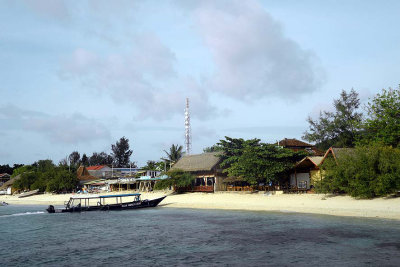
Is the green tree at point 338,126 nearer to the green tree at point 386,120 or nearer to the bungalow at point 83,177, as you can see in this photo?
the green tree at point 386,120

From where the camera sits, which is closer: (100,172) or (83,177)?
(83,177)

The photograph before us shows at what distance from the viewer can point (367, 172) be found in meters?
30.2

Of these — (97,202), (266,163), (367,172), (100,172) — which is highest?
(100,172)

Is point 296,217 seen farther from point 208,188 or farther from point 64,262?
point 208,188

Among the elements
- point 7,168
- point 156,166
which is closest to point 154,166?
point 156,166

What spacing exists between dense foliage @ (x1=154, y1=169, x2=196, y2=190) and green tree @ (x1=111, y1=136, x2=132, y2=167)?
56.0 metres

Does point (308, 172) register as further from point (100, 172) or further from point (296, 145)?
point (100, 172)

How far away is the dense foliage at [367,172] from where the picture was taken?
29.1 metres

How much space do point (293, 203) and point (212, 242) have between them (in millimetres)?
17067

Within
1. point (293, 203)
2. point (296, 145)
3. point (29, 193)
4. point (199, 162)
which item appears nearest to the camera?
point (293, 203)

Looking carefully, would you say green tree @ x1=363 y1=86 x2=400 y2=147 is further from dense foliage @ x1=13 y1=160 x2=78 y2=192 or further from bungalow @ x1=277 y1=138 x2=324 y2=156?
dense foliage @ x1=13 y1=160 x2=78 y2=192

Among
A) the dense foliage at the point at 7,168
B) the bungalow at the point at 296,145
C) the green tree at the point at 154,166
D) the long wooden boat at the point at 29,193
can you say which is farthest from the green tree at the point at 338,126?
the dense foliage at the point at 7,168

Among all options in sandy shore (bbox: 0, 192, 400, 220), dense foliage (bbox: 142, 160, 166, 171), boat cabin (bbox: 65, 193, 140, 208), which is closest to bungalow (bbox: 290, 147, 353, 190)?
sandy shore (bbox: 0, 192, 400, 220)

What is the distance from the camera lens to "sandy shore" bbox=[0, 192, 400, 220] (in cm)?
2774
